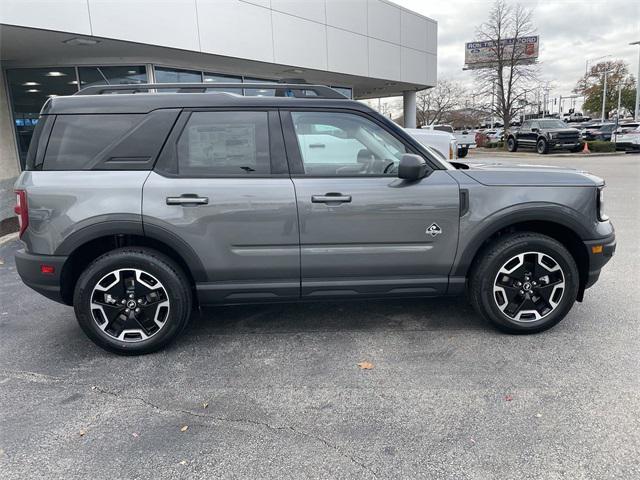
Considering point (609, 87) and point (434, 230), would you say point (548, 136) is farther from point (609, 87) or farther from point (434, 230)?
point (609, 87)

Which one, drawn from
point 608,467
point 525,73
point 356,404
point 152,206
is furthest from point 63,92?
point 525,73

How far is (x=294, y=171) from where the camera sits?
358cm

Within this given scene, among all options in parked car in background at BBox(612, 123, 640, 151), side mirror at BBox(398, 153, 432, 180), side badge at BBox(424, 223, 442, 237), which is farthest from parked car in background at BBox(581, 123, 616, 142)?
side mirror at BBox(398, 153, 432, 180)

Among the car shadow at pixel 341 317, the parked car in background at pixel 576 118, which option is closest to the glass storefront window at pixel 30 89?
the car shadow at pixel 341 317

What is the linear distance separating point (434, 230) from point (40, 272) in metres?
2.99

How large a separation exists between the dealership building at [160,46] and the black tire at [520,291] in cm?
371

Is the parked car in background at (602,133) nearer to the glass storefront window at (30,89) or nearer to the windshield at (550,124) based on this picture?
the windshield at (550,124)

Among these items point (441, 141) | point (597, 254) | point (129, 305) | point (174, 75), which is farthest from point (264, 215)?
point (174, 75)

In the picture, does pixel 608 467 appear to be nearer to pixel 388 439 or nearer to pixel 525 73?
pixel 388 439

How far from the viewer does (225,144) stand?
3584mm

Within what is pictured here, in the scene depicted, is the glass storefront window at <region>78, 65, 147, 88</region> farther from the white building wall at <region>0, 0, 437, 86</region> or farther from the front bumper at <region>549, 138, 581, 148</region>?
the front bumper at <region>549, 138, 581, 148</region>

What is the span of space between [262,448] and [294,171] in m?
1.95

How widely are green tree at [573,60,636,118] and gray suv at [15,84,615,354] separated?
3157 inches

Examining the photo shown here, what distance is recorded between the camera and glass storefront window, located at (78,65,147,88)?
36.4 ft
